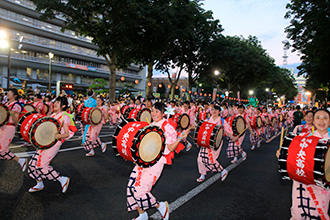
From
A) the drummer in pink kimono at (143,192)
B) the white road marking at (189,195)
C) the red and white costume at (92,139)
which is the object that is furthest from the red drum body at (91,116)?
the drummer in pink kimono at (143,192)

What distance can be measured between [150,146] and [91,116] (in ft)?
14.9

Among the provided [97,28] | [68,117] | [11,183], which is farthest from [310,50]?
[11,183]

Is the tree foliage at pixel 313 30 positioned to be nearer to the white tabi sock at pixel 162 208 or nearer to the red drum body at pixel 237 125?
the red drum body at pixel 237 125

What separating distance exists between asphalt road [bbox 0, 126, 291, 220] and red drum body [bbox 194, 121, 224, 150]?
2.89 feet

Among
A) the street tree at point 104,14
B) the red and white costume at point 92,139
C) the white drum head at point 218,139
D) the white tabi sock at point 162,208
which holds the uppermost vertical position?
the street tree at point 104,14

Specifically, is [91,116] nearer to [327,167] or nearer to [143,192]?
[143,192]

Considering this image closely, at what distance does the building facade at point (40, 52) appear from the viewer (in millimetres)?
34938

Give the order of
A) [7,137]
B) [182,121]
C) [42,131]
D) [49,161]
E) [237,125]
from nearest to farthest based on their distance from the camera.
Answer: [42,131]
[49,161]
[7,137]
[237,125]
[182,121]

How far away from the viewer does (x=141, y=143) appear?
119 inches

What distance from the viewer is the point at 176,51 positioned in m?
22.7

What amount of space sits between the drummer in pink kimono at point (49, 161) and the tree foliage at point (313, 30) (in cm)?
1555

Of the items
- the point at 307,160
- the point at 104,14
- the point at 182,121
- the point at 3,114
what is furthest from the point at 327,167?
the point at 104,14

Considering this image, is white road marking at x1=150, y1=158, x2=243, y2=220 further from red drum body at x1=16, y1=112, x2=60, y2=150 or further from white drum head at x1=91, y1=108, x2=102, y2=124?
white drum head at x1=91, y1=108, x2=102, y2=124

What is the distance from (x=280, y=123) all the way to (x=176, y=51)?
11766 millimetres
